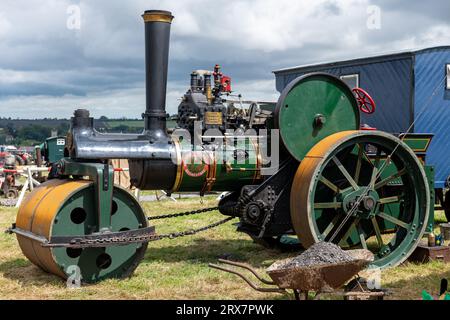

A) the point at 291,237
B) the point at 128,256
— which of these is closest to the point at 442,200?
the point at 291,237

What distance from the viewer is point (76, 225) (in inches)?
223

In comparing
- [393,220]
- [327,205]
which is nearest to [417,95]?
[393,220]

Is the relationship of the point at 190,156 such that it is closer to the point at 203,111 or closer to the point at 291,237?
the point at 203,111

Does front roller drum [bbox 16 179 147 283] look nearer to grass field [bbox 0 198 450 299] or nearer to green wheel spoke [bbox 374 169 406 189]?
grass field [bbox 0 198 450 299]

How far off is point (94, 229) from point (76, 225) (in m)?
0.18

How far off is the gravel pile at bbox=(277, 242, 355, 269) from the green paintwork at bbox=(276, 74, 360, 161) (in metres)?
1.93

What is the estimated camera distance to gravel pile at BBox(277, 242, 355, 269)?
175 inches

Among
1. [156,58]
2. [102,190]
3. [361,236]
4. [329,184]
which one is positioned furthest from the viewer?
[361,236]

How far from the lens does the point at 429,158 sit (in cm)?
873

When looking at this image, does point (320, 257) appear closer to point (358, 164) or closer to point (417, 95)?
point (358, 164)

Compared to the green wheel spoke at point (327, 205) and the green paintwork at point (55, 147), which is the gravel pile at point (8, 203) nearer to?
the green paintwork at point (55, 147)

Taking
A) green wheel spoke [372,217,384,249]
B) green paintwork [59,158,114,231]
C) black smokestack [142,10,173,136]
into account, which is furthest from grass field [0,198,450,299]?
black smokestack [142,10,173,136]

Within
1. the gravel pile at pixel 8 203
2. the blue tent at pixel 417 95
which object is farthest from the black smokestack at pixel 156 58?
the gravel pile at pixel 8 203
